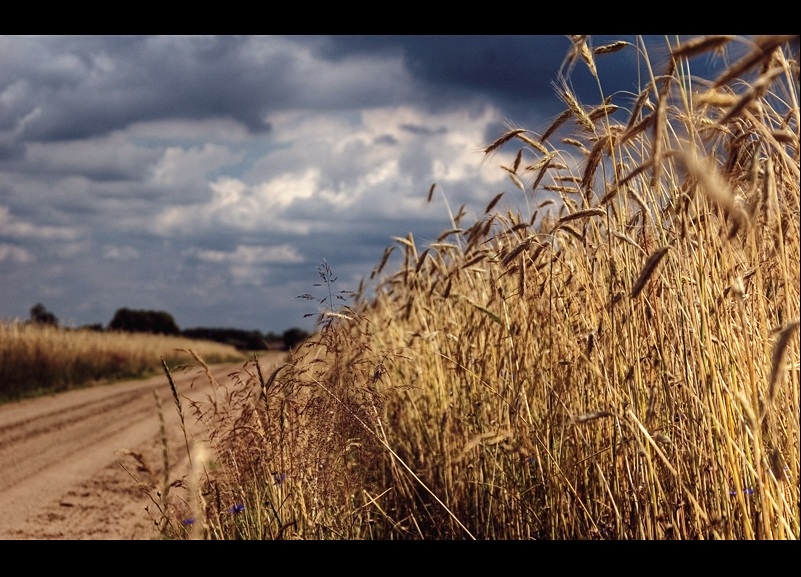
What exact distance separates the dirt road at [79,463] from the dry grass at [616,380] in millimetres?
697

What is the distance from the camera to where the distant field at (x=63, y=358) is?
14.0m

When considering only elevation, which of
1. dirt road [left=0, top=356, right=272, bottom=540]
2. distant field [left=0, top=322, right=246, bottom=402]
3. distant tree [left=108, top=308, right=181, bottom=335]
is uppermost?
distant tree [left=108, top=308, right=181, bottom=335]

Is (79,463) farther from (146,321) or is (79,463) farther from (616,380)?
(146,321)

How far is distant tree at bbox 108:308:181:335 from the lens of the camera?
130 feet

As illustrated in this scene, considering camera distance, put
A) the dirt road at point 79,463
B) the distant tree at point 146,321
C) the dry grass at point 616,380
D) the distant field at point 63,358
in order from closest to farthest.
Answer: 1. the dry grass at point 616,380
2. the dirt road at point 79,463
3. the distant field at point 63,358
4. the distant tree at point 146,321

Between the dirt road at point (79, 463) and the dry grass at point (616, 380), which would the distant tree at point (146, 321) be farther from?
the dry grass at point (616, 380)

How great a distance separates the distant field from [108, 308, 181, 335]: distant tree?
18.9 metres

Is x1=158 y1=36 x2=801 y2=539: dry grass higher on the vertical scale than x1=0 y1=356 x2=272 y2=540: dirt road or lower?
higher

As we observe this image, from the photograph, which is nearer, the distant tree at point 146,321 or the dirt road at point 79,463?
the dirt road at point 79,463

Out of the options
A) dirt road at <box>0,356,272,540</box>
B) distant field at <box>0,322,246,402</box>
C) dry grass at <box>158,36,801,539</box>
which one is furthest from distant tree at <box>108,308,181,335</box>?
dry grass at <box>158,36,801,539</box>

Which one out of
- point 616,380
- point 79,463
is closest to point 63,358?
point 79,463

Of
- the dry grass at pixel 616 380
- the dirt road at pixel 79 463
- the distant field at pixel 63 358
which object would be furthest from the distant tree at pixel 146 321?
the dry grass at pixel 616 380

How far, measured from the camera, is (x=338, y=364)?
12.2 ft

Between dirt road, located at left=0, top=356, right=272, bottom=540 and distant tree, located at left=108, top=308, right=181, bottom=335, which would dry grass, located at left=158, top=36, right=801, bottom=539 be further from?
distant tree, located at left=108, top=308, right=181, bottom=335
